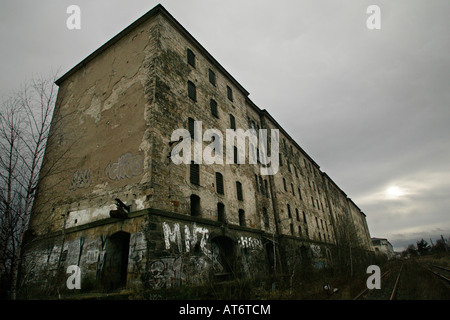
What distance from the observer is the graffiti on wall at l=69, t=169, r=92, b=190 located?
11.7 m

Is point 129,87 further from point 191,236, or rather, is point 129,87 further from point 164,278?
point 164,278

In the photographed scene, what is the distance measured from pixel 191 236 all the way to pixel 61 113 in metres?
13.2

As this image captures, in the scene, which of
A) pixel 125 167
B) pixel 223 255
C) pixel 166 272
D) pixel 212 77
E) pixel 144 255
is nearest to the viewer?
pixel 144 255

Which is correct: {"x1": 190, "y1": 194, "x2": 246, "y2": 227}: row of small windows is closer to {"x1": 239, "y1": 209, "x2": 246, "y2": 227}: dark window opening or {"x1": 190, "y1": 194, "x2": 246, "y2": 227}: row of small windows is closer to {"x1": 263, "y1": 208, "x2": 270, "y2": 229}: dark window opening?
{"x1": 239, "y1": 209, "x2": 246, "y2": 227}: dark window opening

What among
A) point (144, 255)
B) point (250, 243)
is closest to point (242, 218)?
point (250, 243)

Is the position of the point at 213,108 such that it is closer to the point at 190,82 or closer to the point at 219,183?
the point at 190,82

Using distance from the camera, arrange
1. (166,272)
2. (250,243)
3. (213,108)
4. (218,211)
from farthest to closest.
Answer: (213,108), (250,243), (218,211), (166,272)

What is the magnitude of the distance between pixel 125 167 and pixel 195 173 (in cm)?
330

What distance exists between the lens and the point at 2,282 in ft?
22.3

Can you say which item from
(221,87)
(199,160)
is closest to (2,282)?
(199,160)

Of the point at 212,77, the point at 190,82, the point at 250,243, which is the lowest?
the point at 250,243

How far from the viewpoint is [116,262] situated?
925 cm

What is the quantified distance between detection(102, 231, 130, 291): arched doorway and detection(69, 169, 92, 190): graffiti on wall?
11.9ft

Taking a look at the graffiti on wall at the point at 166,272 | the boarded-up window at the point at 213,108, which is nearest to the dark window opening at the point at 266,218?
the boarded-up window at the point at 213,108
